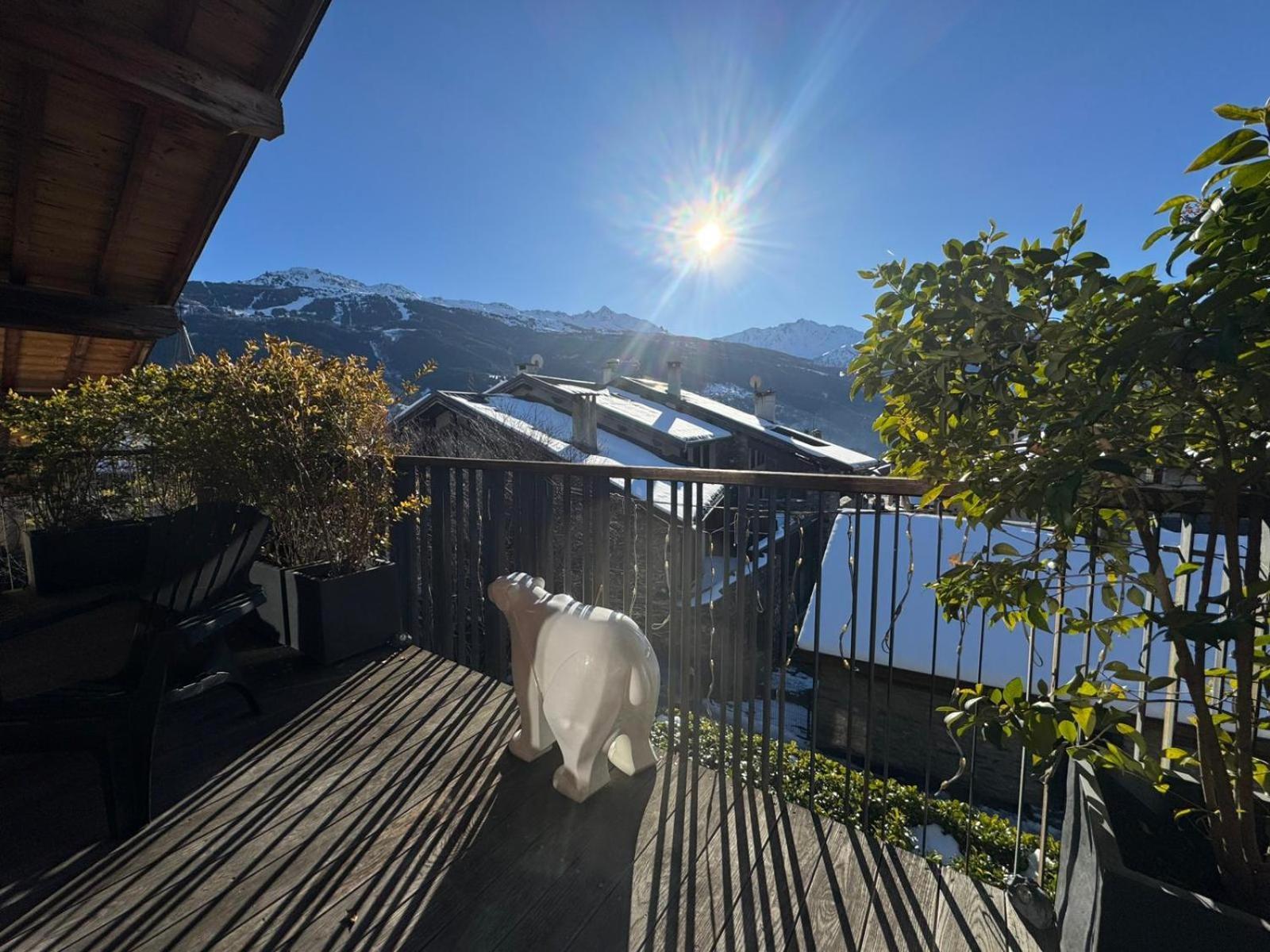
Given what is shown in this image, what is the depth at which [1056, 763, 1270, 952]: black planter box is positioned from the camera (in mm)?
889

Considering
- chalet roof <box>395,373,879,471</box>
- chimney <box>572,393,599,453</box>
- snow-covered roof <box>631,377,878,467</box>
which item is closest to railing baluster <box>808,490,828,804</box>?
chimney <box>572,393,599,453</box>

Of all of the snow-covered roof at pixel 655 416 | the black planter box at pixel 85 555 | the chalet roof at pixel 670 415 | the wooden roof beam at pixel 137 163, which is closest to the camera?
the wooden roof beam at pixel 137 163

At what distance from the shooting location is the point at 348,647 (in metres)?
2.84

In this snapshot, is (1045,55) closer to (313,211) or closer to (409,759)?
(409,759)

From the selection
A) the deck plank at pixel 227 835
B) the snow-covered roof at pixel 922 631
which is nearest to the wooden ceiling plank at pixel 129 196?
the deck plank at pixel 227 835

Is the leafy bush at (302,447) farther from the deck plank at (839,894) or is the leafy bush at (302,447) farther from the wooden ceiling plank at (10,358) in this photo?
the wooden ceiling plank at (10,358)

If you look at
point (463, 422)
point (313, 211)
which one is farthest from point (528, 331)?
point (463, 422)

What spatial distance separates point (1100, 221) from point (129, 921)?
2460mm

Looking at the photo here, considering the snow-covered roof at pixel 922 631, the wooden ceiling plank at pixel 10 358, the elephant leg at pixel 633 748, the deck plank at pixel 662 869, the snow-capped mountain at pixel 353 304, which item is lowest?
the snow-covered roof at pixel 922 631

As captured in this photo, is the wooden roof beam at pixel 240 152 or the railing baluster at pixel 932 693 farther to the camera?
the wooden roof beam at pixel 240 152

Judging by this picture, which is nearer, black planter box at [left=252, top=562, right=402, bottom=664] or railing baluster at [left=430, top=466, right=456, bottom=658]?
black planter box at [left=252, top=562, right=402, bottom=664]

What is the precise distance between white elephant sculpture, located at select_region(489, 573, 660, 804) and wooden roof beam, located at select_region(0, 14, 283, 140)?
3.03 metres

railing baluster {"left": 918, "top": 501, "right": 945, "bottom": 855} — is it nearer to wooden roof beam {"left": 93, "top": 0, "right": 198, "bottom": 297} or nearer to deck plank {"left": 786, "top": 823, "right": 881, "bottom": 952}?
deck plank {"left": 786, "top": 823, "right": 881, "bottom": 952}

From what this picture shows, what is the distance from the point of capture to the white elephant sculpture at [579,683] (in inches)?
64.8
